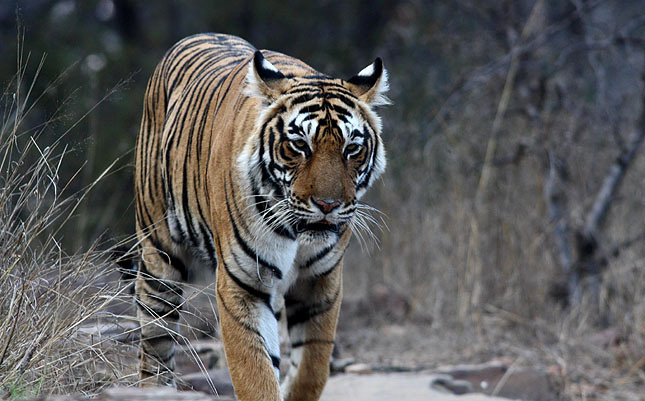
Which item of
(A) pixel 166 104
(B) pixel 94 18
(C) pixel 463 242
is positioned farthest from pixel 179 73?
(B) pixel 94 18

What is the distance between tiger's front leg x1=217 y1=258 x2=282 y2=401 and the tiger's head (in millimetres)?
319

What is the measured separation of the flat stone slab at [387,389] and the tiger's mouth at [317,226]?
1.65 meters

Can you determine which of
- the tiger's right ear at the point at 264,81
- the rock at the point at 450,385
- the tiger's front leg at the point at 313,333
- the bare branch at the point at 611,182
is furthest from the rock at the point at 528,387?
the tiger's right ear at the point at 264,81

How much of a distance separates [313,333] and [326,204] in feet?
2.68

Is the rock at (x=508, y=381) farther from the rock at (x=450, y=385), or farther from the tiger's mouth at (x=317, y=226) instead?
the tiger's mouth at (x=317, y=226)

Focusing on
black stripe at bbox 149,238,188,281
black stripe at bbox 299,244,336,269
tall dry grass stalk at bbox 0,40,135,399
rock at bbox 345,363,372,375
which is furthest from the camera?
rock at bbox 345,363,372,375

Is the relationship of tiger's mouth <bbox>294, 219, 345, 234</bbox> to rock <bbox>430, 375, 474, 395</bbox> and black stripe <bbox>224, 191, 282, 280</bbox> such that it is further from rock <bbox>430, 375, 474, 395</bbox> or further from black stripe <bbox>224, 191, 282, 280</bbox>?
rock <bbox>430, 375, 474, 395</bbox>

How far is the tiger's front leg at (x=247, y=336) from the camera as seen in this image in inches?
136

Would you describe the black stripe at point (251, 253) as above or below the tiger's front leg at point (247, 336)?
above

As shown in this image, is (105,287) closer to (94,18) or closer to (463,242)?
(463,242)

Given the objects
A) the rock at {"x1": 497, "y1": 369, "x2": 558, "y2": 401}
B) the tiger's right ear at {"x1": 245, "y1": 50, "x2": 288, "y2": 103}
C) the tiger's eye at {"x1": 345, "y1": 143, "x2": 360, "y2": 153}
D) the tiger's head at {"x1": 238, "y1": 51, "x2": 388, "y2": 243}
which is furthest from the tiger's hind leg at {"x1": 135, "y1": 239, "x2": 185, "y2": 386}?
the rock at {"x1": 497, "y1": 369, "x2": 558, "y2": 401}

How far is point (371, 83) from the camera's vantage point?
12.3 ft

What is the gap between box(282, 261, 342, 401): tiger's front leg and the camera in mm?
3801

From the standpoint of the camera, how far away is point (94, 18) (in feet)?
47.4
